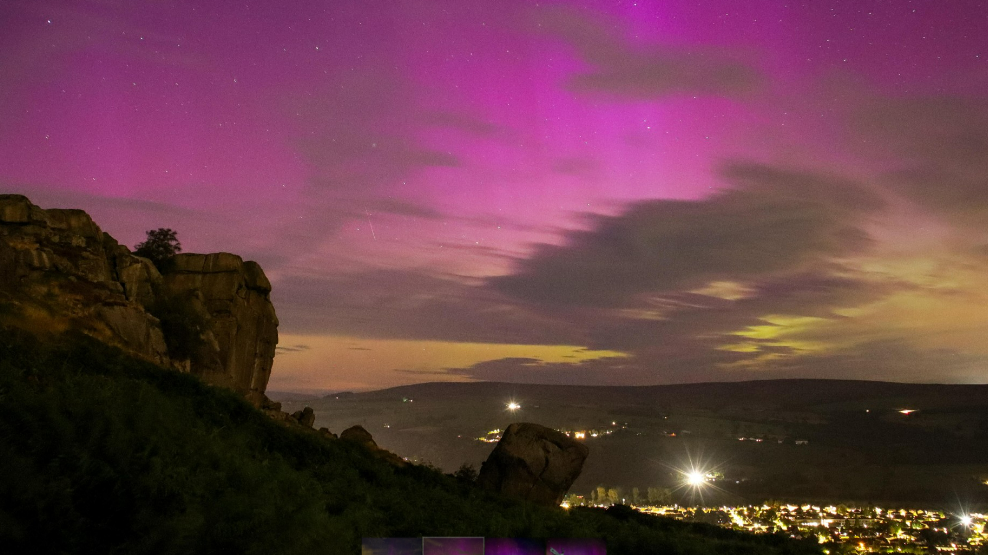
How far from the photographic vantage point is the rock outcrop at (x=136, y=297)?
3030 centimetres

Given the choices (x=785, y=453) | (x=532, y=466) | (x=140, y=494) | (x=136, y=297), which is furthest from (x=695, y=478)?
(x=140, y=494)

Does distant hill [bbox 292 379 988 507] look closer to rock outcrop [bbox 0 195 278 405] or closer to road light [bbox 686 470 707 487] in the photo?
road light [bbox 686 470 707 487]

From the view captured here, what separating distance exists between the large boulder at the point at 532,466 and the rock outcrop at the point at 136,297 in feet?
51.4

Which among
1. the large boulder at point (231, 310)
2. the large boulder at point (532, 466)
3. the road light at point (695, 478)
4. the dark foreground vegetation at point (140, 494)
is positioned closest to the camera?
the dark foreground vegetation at point (140, 494)

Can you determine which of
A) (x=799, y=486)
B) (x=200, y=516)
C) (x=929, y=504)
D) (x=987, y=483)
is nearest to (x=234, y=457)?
(x=200, y=516)

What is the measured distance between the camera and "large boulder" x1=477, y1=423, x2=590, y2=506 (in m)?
40.0

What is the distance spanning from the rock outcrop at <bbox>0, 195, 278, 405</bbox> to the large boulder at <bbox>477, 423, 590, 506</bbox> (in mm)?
15662

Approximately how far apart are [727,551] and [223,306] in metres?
32.5

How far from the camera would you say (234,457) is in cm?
1545

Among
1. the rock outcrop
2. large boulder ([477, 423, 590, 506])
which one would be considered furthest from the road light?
the rock outcrop

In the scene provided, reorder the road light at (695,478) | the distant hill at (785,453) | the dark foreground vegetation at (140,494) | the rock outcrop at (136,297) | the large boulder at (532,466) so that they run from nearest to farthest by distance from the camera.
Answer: the dark foreground vegetation at (140,494) → the rock outcrop at (136,297) → the large boulder at (532,466) → the distant hill at (785,453) → the road light at (695,478)

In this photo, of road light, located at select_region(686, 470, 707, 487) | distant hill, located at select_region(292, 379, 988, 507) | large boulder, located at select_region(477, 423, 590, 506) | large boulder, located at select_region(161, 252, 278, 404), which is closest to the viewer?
large boulder, located at select_region(477, 423, 590, 506)

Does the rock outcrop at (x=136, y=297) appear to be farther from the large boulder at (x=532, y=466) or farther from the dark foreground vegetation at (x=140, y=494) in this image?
the large boulder at (x=532, y=466)

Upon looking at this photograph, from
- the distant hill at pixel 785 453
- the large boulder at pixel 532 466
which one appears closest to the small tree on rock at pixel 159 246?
the large boulder at pixel 532 466
